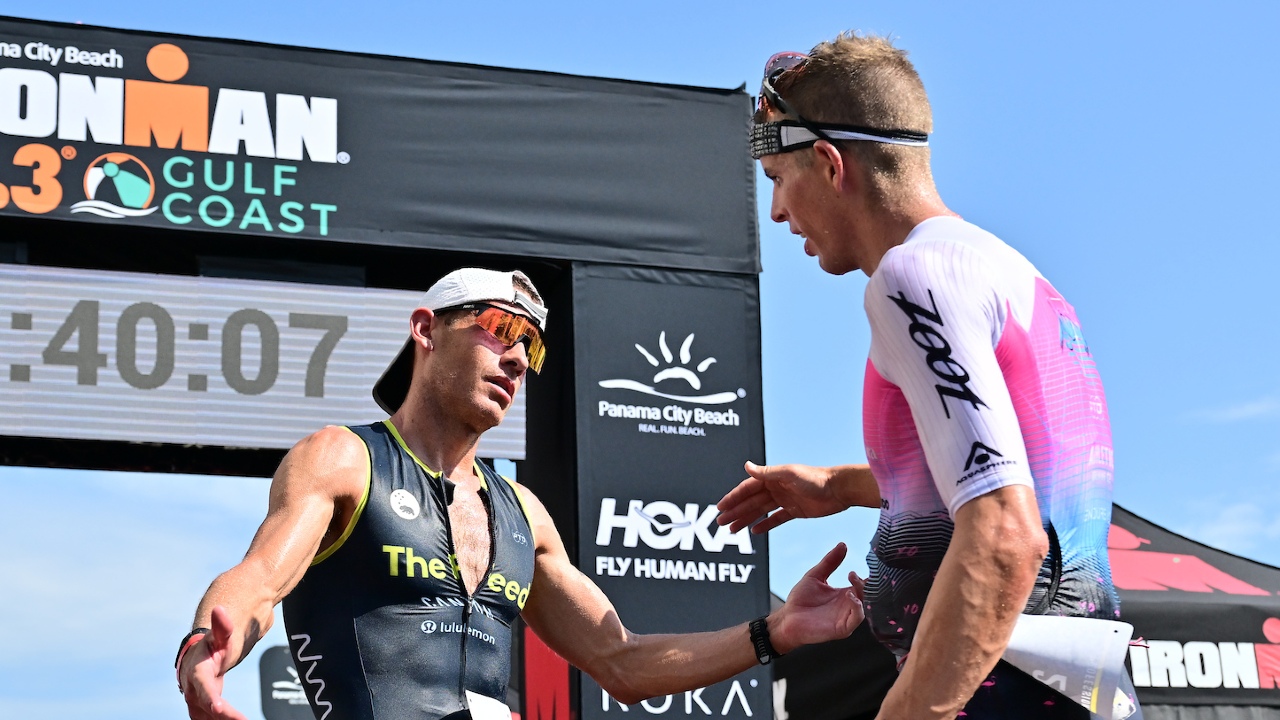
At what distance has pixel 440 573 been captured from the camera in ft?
11.5

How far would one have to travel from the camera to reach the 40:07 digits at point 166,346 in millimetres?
7199

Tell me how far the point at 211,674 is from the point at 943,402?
4.69 ft

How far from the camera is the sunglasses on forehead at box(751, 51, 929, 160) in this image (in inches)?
97.3

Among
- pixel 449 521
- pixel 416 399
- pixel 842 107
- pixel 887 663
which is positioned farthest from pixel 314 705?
pixel 887 663

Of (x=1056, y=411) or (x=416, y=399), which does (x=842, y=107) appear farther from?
(x=416, y=399)

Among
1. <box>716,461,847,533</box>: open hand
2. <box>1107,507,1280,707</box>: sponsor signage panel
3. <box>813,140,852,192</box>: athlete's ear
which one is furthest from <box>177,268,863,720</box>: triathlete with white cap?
<box>1107,507,1280,707</box>: sponsor signage panel

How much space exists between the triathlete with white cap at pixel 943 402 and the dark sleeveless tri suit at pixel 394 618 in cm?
132

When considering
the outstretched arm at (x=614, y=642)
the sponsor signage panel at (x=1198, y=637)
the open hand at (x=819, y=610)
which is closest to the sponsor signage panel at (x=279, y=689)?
the sponsor signage panel at (x=1198, y=637)

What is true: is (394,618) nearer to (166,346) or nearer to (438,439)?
(438,439)

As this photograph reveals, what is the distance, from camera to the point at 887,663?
6.95 metres

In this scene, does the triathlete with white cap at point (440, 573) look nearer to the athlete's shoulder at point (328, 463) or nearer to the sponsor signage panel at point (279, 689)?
the athlete's shoulder at point (328, 463)

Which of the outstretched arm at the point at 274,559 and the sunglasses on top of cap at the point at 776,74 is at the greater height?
the sunglasses on top of cap at the point at 776,74

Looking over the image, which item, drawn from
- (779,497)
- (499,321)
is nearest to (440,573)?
(499,321)

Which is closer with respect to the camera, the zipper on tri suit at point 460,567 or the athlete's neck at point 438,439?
the zipper on tri suit at point 460,567
